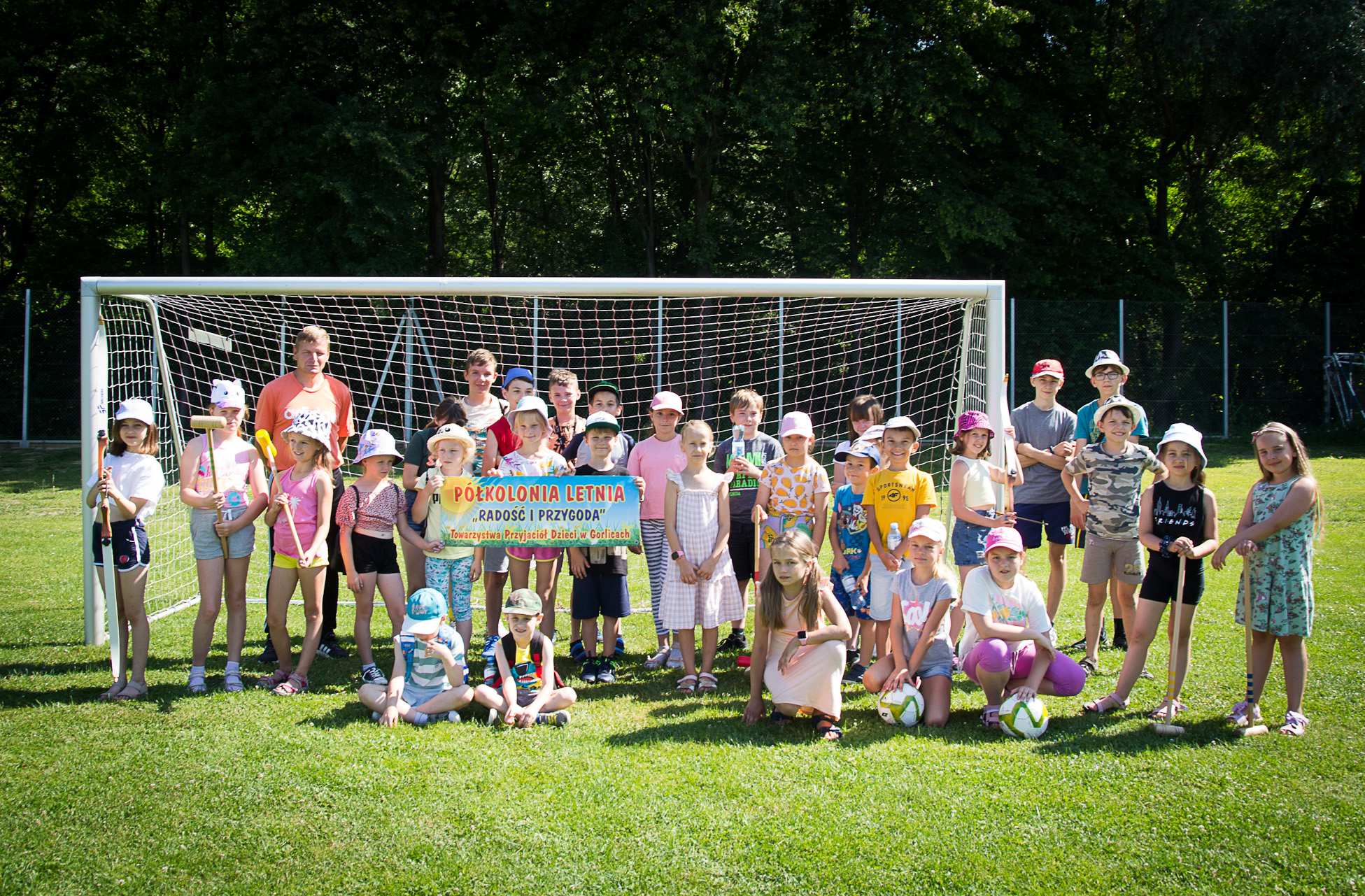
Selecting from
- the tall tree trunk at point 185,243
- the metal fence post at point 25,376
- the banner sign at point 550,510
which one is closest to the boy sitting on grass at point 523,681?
the banner sign at point 550,510

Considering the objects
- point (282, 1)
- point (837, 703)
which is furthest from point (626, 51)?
point (837, 703)

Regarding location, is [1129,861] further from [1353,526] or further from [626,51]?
[626,51]

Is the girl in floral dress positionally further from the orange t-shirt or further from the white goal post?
the orange t-shirt

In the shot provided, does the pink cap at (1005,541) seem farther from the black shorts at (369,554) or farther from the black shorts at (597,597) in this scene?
the black shorts at (369,554)

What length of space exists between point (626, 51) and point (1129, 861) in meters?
17.9

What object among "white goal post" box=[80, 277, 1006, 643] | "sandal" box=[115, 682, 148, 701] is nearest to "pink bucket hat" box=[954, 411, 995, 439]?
"white goal post" box=[80, 277, 1006, 643]

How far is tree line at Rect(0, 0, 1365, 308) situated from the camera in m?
17.5

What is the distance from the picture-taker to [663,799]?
3691mm

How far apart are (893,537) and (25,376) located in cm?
1864

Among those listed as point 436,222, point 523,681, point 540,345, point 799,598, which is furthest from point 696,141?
point 523,681

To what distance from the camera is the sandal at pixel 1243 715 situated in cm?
443

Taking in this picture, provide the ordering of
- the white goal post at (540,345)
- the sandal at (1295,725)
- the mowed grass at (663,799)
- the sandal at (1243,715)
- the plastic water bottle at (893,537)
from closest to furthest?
the mowed grass at (663,799) < the sandal at (1295,725) < the sandal at (1243,715) < the plastic water bottle at (893,537) < the white goal post at (540,345)

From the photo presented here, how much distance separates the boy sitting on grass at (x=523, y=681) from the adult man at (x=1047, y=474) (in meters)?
3.35

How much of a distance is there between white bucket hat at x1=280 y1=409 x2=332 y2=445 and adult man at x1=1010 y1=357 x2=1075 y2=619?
4.49 metres
